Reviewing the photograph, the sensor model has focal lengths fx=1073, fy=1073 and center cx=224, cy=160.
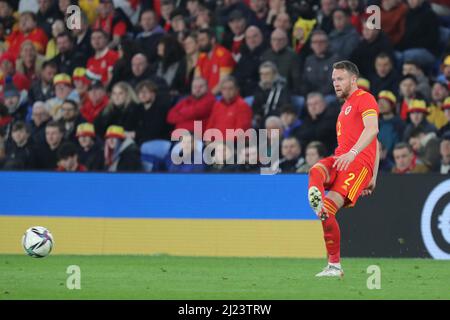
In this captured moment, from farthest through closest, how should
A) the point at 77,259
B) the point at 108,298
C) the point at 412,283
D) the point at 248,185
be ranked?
the point at 248,185
the point at 77,259
the point at 412,283
the point at 108,298

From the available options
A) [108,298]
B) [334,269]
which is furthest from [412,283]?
[108,298]

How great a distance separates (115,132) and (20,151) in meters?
1.58

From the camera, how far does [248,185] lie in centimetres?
1490

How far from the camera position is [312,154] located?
1530 cm

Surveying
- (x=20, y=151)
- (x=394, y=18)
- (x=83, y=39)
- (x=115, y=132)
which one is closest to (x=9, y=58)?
(x=83, y=39)

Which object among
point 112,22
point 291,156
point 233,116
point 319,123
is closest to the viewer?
point 291,156

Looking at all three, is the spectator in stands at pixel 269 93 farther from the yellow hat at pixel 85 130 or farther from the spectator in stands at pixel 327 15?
the yellow hat at pixel 85 130

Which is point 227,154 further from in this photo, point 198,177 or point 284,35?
point 284,35

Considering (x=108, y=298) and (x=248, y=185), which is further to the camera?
(x=248, y=185)

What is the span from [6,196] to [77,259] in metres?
2.16

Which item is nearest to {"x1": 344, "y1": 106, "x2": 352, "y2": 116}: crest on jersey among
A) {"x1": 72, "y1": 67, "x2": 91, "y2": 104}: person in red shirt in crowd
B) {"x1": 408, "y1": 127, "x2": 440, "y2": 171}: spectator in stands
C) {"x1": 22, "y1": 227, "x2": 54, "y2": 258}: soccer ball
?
{"x1": 22, "y1": 227, "x2": 54, "y2": 258}: soccer ball

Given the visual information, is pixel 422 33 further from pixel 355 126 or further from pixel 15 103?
pixel 15 103

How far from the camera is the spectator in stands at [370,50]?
656 inches

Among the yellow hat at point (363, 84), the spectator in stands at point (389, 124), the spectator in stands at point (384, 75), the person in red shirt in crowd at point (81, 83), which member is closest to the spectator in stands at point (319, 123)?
the yellow hat at point (363, 84)
